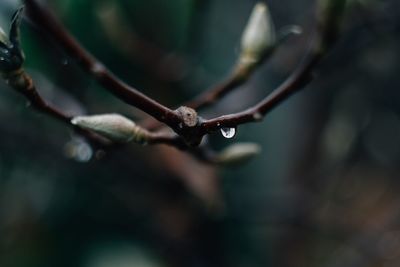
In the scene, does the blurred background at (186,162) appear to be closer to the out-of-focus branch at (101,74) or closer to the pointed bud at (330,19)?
the out-of-focus branch at (101,74)

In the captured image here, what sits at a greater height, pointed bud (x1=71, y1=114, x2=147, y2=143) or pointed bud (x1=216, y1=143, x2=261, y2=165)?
pointed bud (x1=216, y1=143, x2=261, y2=165)

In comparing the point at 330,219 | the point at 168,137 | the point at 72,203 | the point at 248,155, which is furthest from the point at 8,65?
the point at 330,219

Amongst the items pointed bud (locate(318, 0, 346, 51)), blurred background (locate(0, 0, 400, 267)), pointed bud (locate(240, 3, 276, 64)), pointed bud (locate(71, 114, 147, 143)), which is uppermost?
blurred background (locate(0, 0, 400, 267))

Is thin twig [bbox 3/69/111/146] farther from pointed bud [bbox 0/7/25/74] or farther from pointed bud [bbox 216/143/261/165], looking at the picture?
pointed bud [bbox 216/143/261/165]

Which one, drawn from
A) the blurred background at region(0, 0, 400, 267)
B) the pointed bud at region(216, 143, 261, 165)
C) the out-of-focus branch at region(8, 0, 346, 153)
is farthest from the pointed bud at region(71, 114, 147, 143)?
the blurred background at region(0, 0, 400, 267)

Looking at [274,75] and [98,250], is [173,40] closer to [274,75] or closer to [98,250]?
[274,75]

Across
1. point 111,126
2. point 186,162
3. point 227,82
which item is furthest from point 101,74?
point 186,162
